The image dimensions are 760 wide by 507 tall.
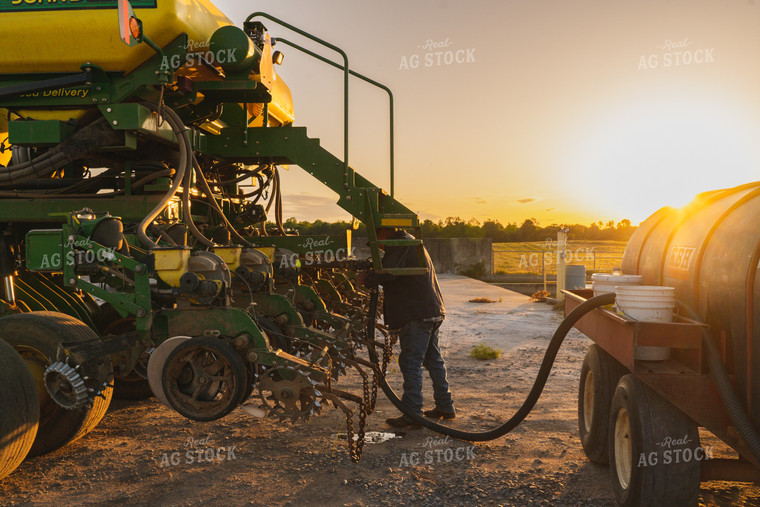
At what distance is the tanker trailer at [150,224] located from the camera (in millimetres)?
4180

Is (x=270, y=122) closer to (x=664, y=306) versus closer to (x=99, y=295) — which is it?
(x=99, y=295)

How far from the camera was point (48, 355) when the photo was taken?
14.6 feet

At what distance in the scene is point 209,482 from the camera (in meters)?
4.39

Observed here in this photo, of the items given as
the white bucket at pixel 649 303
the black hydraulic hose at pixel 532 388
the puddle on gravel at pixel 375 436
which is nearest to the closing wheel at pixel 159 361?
the puddle on gravel at pixel 375 436

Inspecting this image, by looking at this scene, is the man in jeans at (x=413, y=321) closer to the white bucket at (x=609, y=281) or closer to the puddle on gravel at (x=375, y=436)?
the puddle on gravel at (x=375, y=436)

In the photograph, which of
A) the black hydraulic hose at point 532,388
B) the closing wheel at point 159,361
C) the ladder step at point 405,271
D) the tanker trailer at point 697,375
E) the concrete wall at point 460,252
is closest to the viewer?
the tanker trailer at point 697,375

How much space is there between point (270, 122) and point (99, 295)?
15.5 feet

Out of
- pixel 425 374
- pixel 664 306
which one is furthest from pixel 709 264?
pixel 425 374

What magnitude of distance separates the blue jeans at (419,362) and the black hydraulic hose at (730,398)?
280 centimetres

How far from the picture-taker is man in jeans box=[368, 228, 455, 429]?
575 cm

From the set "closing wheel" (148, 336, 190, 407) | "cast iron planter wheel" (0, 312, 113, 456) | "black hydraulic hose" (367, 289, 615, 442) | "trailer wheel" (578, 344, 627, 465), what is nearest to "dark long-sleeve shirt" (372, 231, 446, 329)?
"black hydraulic hose" (367, 289, 615, 442)

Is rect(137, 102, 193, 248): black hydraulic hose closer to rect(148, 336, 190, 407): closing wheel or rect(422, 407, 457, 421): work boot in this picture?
rect(148, 336, 190, 407): closing wheel

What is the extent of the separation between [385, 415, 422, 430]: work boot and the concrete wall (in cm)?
1971

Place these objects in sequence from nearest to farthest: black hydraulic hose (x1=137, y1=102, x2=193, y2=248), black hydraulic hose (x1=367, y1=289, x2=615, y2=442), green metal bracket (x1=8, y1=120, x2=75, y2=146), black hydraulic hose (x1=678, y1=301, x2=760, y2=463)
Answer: black hydraulic hose (x1=678, y1=301, x2=760, y2=463)
black hydraulic hose (x1=367, y1=289, x2=615, y2=442)
black hydraulic hose (x1=137, y1=102, x2=193, y2=248)
green metal bracket (x1=8, y1=120, x2=75, y2=146)
